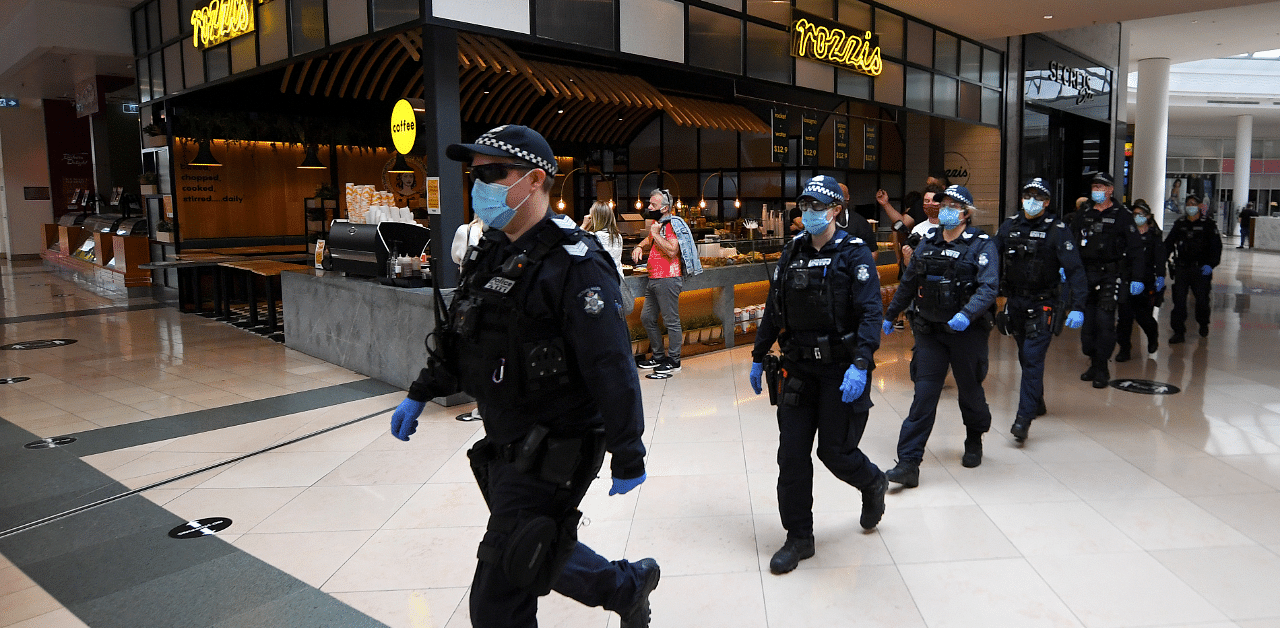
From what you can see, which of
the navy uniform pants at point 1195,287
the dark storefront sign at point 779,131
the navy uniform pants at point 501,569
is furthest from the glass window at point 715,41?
the navy uniform pants at point 501,569

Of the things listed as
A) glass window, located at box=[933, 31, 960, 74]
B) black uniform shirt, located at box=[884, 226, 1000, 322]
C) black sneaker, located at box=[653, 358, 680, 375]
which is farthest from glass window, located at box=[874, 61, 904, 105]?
black uniform shirt, located at box=[884, 226, 1000, 322]

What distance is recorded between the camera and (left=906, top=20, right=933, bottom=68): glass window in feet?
39.7

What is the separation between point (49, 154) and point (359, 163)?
10961 mm

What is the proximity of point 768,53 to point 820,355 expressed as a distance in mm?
7298

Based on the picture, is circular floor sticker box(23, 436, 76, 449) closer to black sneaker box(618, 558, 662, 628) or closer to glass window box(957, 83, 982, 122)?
black sneaker box(618, 558, 662, 628)

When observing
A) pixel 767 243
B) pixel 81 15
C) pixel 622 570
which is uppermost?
pixel 81 15

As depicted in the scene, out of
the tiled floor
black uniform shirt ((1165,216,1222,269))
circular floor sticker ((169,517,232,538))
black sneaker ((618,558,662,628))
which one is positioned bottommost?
circular floor sticker ((169,517,232,538))

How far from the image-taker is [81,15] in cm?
1259

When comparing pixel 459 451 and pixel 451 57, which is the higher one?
pixel 451 57

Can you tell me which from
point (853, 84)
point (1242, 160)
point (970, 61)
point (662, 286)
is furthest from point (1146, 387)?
point (1242, 160)

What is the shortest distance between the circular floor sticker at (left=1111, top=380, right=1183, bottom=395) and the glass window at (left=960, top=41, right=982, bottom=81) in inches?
302

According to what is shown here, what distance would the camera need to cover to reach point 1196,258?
957cm

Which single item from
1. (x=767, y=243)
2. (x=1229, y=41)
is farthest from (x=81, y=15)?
(x=1229, y=41)

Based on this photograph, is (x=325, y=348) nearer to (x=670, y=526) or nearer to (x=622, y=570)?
(x=670, y=526)
